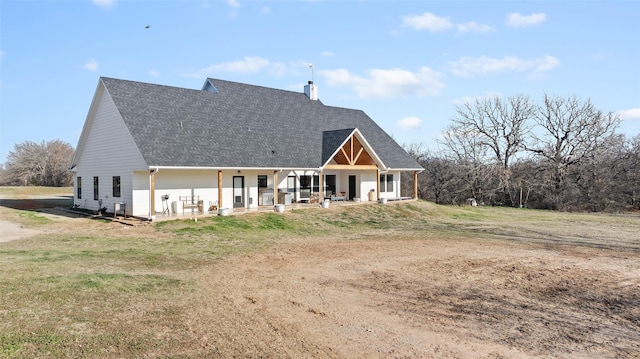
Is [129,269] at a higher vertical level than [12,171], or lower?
lower

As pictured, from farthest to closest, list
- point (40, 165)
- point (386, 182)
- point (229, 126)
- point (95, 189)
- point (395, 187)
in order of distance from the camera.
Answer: point (40, 165) < point (395, 187) < point (386, 182) < point (229, 126) < point (95, 189)

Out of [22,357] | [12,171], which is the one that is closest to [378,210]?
[22,357]

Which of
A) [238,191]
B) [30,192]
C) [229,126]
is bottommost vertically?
[30,192]

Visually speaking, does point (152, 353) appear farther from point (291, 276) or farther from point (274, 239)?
point (274, 239)

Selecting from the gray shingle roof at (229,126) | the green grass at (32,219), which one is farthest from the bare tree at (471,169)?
the green grass at (32,219)

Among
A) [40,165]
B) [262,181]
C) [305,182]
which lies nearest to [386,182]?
[305,182]

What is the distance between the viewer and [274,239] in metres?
17.6

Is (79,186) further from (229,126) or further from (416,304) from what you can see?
(416,304)

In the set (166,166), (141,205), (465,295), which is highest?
(166,166)

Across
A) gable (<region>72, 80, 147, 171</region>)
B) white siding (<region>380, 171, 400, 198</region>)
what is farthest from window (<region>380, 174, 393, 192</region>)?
gable (<region>72, 80, 147, 171</region>)

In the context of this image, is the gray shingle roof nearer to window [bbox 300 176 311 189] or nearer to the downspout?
the downspout

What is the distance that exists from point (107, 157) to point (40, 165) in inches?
1696

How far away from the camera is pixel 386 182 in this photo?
32531 millimetres

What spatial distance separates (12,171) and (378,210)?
187 ft
